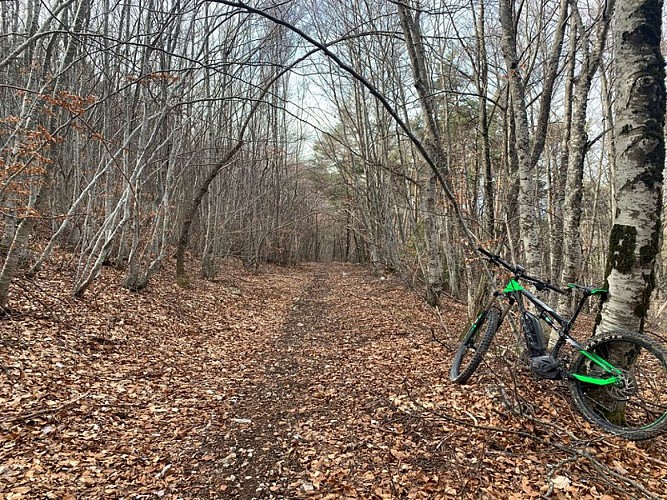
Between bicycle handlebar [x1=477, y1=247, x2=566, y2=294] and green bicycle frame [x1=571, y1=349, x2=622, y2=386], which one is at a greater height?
bicycle handlebar [x1=477, y1=247, x2=566, y2=294]

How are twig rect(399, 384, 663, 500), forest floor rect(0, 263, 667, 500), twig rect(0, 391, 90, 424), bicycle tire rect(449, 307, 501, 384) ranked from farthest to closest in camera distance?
bicycle tire rect(449, 307, 501, 384) < twig rect(0, 391, 90, 424) < forest floor rect(0, 263, 667, 500) < twig rect(399, 384, 663, 500)

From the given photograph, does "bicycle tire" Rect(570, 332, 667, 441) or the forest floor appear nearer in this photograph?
the forest floor

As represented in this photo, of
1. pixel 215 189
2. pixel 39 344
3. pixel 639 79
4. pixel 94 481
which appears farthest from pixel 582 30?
pixel 215 189

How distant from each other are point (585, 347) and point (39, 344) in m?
5.84

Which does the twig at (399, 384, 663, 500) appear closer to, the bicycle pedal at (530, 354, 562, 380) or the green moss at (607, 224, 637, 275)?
the bicycle pedal at (530, 354, 562, 380)

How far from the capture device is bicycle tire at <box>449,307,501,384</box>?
3.91m

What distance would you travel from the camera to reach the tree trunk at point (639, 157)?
297cm

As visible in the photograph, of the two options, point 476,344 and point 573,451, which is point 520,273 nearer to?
point 476,344

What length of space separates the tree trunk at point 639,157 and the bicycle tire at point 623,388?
6.3 inches

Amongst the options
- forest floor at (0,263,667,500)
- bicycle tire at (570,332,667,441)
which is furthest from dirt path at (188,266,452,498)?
bicycle tire at (570,332,667,441)

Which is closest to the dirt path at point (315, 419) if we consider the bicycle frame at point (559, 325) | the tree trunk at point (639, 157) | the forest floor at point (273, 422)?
the forest floor at point (273, 422)

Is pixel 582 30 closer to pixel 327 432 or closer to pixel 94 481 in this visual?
pixel 327 432

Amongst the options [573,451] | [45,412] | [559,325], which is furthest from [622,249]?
[45,412]

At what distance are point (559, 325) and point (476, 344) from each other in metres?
0.93
